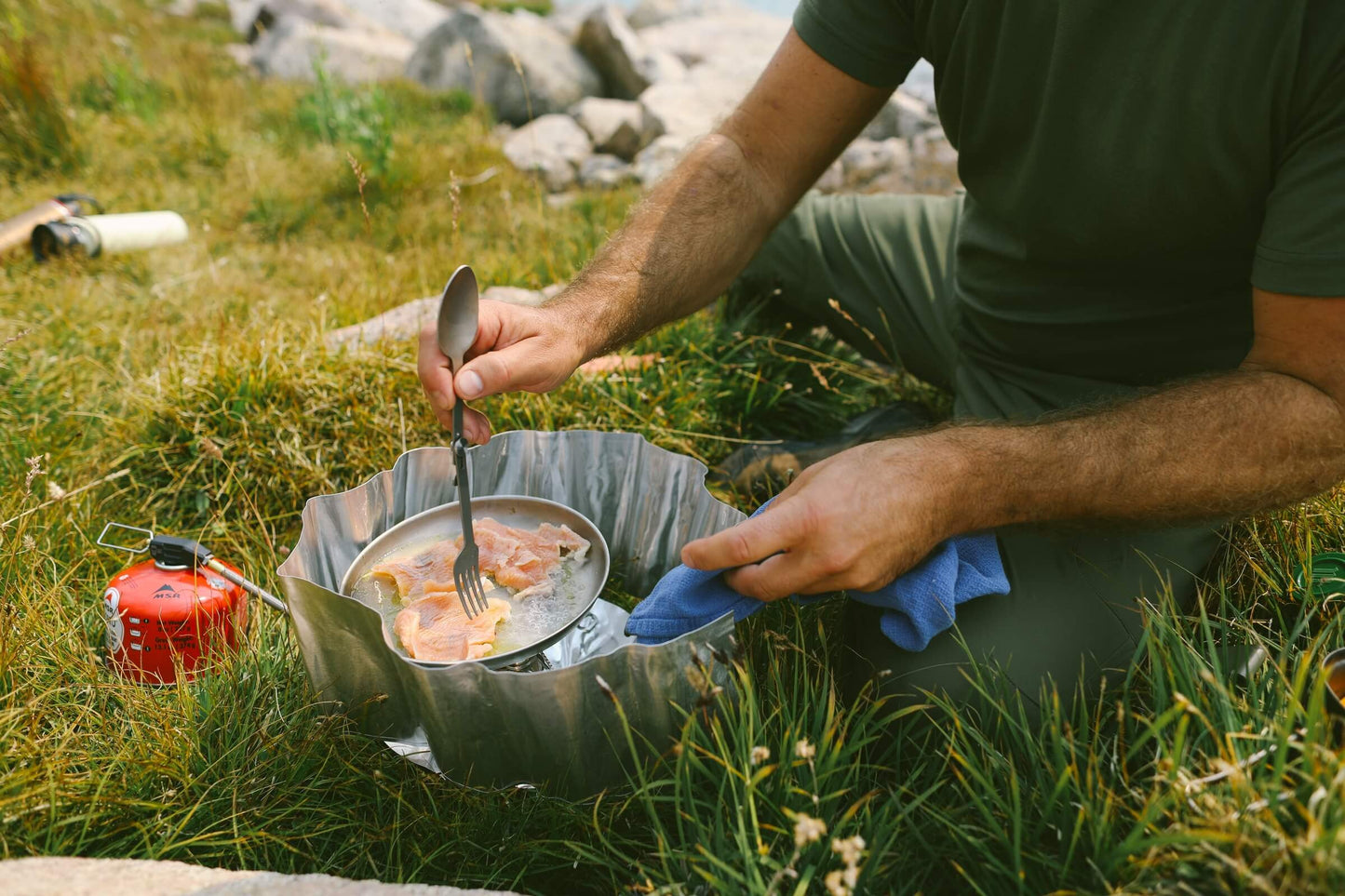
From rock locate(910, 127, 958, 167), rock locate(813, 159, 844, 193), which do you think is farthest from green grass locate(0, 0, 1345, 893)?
rock locate(910, 127, 958, 167)

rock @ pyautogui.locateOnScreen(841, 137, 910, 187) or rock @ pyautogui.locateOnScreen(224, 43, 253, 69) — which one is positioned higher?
rock @ pyautogui.locateOnScreen(841, 137, 910, 187)

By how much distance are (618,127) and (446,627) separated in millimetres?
6192

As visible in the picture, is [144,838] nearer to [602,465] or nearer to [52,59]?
[602,465]

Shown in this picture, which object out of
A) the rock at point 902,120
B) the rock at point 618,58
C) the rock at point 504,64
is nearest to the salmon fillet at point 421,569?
the rock at point 902,120

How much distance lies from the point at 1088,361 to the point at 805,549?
3.80ft

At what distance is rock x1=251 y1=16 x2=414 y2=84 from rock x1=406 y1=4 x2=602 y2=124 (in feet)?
1.84

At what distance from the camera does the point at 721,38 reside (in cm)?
1090

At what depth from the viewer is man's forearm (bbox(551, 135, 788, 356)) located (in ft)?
7.41

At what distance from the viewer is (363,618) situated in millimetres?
1503

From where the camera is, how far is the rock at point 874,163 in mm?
5500

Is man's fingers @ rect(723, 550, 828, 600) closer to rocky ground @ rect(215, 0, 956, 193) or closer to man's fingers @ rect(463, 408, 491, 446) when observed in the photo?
man's fingers @ rect(463, 408, 491, 446)

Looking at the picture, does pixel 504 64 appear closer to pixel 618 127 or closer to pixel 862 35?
pixel 618 127

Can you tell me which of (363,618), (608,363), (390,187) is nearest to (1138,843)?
(363,618)

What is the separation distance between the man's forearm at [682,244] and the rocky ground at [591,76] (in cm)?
253
